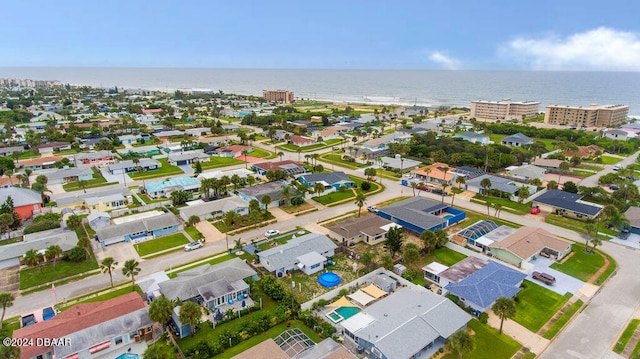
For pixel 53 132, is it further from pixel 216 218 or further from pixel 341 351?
pixel 341 351

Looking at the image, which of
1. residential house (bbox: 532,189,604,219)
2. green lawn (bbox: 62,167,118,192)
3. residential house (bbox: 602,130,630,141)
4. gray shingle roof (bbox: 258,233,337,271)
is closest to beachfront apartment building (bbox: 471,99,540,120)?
residential house (bbox: 602,130,630,141)

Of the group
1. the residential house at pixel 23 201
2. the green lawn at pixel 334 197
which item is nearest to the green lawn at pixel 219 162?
the green lawn at pixel 334 197

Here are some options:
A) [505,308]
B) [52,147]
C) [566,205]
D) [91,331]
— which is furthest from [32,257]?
[52,147]

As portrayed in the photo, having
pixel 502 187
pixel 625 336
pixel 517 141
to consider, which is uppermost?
pixel 517 141

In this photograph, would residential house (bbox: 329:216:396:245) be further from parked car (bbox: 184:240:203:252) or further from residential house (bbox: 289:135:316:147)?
residential house (bbox: 289:135:316:147)

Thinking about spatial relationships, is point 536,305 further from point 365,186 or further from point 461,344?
point 365,186

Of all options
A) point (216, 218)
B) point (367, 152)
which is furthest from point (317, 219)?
point (367, 152)

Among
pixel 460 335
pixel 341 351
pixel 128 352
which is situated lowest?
pixel 128 352
